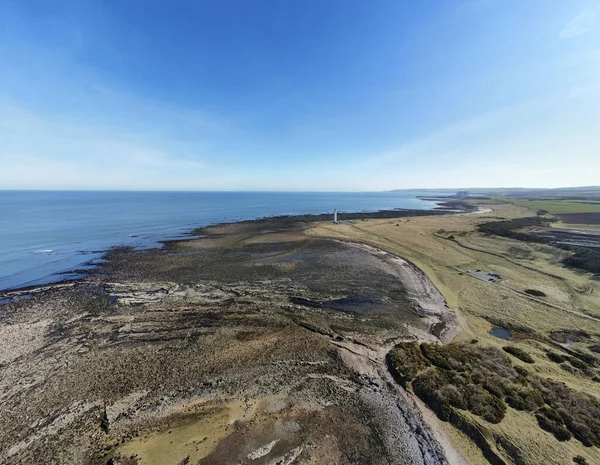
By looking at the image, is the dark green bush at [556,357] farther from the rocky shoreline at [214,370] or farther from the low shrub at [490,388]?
the rocky shoreline at [214,370]

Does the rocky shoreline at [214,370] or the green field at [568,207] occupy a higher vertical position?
the green field at [568,207]

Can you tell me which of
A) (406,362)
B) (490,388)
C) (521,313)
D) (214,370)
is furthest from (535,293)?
(214,370)

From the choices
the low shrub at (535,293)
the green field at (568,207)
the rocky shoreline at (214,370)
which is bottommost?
the rocky shoreline at (214,370)

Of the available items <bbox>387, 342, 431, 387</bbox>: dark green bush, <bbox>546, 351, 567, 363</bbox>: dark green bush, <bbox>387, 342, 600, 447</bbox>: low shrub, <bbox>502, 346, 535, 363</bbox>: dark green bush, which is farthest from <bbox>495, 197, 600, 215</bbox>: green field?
<bbox>387, 342, 431, 387</bbox>: dark green bush

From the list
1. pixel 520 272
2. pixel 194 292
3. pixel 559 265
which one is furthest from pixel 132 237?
pixel 559 265

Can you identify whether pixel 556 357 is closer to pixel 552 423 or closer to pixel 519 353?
pixel 519 353

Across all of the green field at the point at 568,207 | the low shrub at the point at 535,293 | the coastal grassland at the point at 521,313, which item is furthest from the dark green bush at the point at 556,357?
the green field at the point at 568,207
